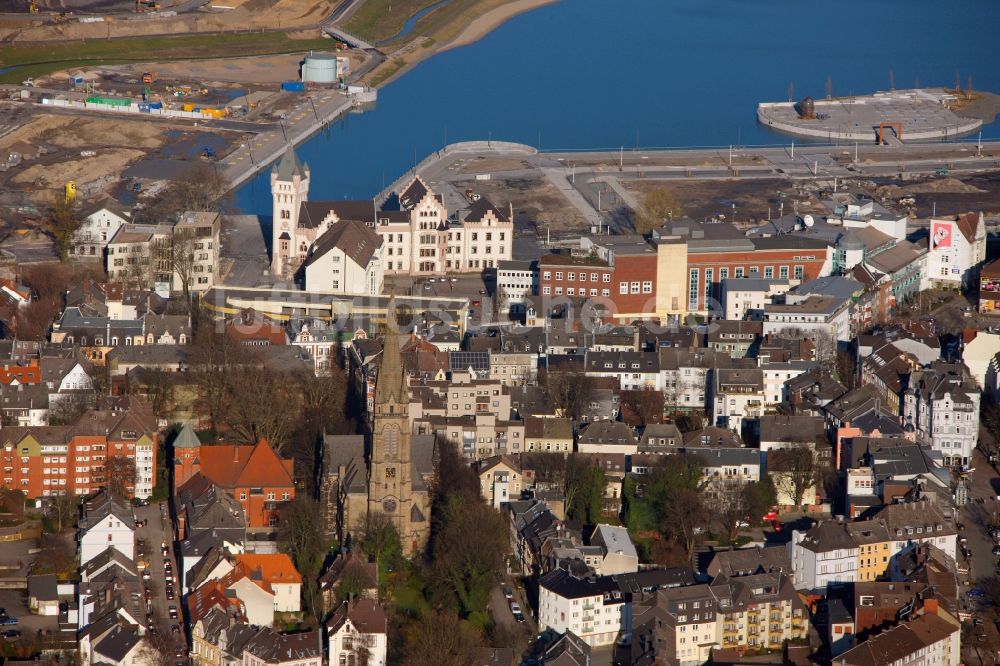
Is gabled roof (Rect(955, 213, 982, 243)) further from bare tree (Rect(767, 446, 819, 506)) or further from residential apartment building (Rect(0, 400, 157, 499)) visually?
residential apartment building (Rect(0, 400, 157, 499))

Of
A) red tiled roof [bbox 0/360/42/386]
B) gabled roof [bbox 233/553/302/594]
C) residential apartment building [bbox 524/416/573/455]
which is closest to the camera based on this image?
gabled roof [bbox 233/553/302/594]

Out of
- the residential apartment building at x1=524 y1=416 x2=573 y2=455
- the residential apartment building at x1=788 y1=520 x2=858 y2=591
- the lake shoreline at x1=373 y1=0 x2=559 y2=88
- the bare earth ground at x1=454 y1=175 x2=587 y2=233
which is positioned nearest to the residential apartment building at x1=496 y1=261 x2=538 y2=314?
the bare earth ground at x1=454 y1=175 x2=587 y2=233

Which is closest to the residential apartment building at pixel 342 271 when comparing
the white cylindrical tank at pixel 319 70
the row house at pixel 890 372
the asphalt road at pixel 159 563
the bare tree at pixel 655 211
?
the bare tree at pixel 655 211

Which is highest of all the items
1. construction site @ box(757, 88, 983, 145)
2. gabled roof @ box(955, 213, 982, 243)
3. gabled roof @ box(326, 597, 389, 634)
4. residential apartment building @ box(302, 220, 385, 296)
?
A: construction site @ box(757, 88, 983, 145)

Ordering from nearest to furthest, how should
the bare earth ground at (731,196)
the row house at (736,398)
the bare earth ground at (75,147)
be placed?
the row house at (736,398)
the bare earth ground at (731,196)
the bare earth ground at (75,147)

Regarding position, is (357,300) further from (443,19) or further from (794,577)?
(443,19)

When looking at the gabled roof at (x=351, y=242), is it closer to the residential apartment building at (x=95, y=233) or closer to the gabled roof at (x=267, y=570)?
the residential apartment building at (x=95, y=233)
